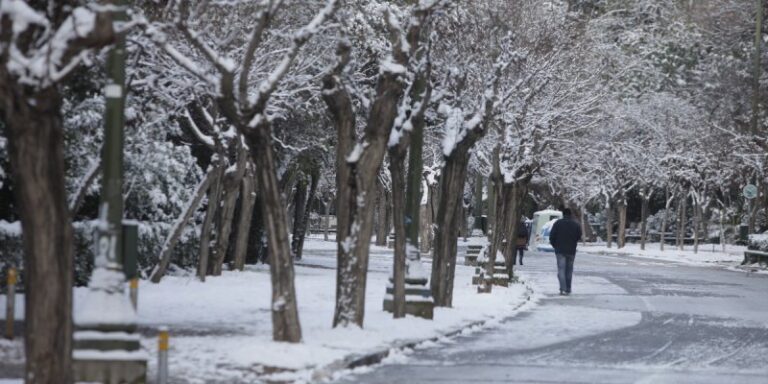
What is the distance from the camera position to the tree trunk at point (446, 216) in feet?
69.4

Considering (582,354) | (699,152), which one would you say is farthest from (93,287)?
(699,152)

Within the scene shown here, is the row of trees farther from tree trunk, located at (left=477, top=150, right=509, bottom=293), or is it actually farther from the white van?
the white van

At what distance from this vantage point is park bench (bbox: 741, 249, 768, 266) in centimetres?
4612

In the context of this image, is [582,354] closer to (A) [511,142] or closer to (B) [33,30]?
(B) [33,30]

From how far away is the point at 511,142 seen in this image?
33.8 meters

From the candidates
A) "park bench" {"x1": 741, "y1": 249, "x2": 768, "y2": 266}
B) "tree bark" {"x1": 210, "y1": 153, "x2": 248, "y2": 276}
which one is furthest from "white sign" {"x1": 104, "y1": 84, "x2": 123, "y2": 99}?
"park bench" {"x1": 741, "y1": 249, "x2": 768, "y2": 266}

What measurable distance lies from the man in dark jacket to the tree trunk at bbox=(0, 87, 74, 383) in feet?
63.3

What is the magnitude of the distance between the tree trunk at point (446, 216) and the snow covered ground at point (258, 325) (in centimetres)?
50

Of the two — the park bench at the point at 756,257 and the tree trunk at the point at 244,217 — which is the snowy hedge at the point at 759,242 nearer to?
the park bench at the point at 756,257

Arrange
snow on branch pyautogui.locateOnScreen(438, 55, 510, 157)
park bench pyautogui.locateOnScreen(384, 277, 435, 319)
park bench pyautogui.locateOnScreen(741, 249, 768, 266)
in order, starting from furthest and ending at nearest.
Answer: park bench pyautogui.locateOnScreen(741, 249, 768, 266) < snow on branch pyautogui.locateOnScreen(438, 55, 510, 157) < park bench pyautogui.locateOnScreen(384, 277, 435, 319)

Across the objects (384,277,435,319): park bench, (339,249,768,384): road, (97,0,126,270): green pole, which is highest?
(97,0,126,270): green pole

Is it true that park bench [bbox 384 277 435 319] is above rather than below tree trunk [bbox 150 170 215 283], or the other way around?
below

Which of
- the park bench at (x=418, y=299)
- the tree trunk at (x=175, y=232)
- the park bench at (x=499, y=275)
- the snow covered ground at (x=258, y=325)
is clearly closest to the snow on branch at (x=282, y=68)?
the snow covered ground at (x=258, y=325)

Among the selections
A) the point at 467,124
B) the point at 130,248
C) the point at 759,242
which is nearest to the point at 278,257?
the point at 130,248
